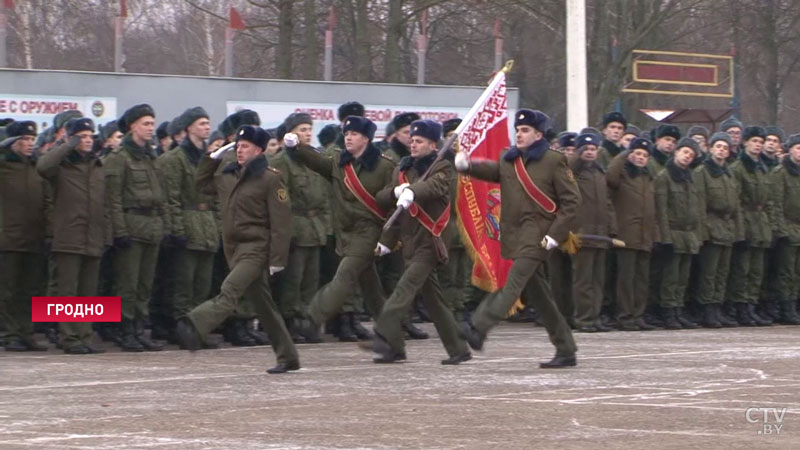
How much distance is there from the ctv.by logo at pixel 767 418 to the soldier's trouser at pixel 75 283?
237 inches

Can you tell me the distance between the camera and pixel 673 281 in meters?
18.0

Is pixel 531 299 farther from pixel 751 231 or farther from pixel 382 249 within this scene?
pixel 751 231

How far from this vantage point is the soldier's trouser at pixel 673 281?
1792 centimetres

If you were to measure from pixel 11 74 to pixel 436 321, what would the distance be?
800cm

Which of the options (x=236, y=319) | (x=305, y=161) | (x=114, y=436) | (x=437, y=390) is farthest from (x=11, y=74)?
(x=114, y=436)

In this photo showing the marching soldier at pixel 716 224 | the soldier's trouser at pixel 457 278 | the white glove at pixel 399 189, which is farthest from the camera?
the marching soldier at pixel 716 224

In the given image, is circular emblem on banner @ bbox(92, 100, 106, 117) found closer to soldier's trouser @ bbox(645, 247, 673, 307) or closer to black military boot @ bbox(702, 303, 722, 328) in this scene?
soldier's trouser @ bbox(645, 247, 673, 307)

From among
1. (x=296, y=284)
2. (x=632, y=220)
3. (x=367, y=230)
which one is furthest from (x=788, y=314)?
(x=367, y=230)

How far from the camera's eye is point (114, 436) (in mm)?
9016

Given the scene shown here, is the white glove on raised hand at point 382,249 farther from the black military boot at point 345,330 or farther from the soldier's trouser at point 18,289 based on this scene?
the soldier's trouser at point 18,289

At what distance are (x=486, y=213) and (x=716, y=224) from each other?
3454 mm

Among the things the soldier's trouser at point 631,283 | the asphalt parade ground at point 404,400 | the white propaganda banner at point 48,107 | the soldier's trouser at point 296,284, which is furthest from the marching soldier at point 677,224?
the white propaganda banner at point 48,107

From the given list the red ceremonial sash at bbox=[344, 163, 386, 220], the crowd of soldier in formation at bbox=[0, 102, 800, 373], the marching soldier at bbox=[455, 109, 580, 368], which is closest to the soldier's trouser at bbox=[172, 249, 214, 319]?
the crowd of soldier in formation at bbox=[0, 102, 800, 373]

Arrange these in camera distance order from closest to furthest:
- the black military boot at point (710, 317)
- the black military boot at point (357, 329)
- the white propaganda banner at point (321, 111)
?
the black military boot at point (357, 329), the black military boot at point (710, 317), the white propaganda banner at point (321, 111)
